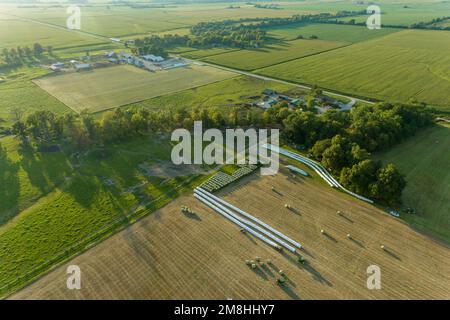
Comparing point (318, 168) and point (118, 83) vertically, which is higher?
point (118, 83)

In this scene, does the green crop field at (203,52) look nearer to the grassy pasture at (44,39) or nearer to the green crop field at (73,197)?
the grassy pasture at (44,39)

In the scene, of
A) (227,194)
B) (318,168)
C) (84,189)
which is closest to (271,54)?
(318,168)

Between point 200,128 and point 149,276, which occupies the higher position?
point 200,128

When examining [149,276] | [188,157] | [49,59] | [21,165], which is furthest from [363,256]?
[49,59]

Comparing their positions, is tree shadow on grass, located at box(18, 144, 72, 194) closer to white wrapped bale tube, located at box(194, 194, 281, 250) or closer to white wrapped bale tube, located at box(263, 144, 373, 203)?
white wrapped bale tube, located at box(194, 194, 281, 250)

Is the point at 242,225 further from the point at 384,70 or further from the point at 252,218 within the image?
the point at 384,70
